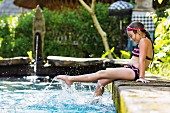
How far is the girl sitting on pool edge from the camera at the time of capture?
4.97 meters

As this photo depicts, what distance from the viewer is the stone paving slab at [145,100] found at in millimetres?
2625

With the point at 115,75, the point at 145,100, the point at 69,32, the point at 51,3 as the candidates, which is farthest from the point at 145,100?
the point at 51,3

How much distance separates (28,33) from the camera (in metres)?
13.6

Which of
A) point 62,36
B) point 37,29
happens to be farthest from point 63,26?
point 37,29

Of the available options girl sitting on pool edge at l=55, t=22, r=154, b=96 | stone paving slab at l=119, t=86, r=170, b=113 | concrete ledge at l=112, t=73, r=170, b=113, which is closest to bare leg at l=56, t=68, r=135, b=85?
girl sitting on pool edge at l=55, t=22, r=154, b=96

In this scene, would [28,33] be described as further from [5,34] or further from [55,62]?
[55,62]

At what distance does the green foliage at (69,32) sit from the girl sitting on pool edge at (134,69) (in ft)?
26.3

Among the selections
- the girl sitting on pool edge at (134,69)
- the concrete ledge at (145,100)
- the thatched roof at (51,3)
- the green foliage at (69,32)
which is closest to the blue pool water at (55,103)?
the girl sitting on pool edge at (134,69)

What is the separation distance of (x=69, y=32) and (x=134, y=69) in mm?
8676

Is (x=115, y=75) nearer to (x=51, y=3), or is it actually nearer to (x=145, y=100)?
(x=145, y=100)

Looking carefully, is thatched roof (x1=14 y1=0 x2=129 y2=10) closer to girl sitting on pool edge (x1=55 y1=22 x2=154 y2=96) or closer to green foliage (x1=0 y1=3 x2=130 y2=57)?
green foliage (x1=0 y1=3 x2=130 y2=57)

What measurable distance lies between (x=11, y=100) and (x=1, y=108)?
0.80 meters

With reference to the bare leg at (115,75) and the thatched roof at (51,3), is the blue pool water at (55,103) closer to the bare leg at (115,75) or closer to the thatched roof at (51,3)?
the bare leg at (115,75)

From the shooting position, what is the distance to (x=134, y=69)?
5074 millimetres
